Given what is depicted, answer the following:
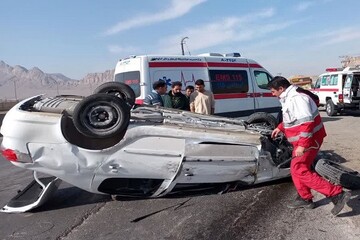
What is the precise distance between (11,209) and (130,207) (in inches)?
55.6

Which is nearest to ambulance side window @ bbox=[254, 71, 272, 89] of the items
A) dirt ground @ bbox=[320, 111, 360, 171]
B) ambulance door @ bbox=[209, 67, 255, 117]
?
ambulance door @ bbox=[209, 67, 255, 117]

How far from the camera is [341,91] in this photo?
15602 millimetres

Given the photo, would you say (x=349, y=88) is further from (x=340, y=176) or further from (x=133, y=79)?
(x=340, y=176)

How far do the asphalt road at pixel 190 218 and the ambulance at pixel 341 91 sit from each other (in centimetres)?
1164

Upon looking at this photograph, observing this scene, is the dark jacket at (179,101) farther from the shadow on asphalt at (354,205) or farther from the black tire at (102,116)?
the shadow on asphalt at (354,205)

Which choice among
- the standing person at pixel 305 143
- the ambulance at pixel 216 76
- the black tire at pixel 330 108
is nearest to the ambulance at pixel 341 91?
the black tire at pixel 330 108

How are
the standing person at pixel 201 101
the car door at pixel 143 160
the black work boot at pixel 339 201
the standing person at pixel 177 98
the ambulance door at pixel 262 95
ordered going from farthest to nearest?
1. the ambulance door at pixel 262 95
2. the standing person at pixel 201 101
3. the standing person at pixel 177 98
4. the car door at pixel 143 160
5. the black work boot at pixel 339 201

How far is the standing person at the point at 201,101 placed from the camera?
7.21 meters

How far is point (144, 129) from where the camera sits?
4.36 m

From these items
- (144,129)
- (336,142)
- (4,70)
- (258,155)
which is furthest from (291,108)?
(4,70)

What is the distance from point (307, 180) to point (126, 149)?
2.01 m

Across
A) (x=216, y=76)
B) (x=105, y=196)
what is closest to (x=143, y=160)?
(x=105, y=196)

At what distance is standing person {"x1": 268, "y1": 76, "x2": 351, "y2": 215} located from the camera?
396 centimetres

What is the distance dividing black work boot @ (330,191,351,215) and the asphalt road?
0.08 meters
